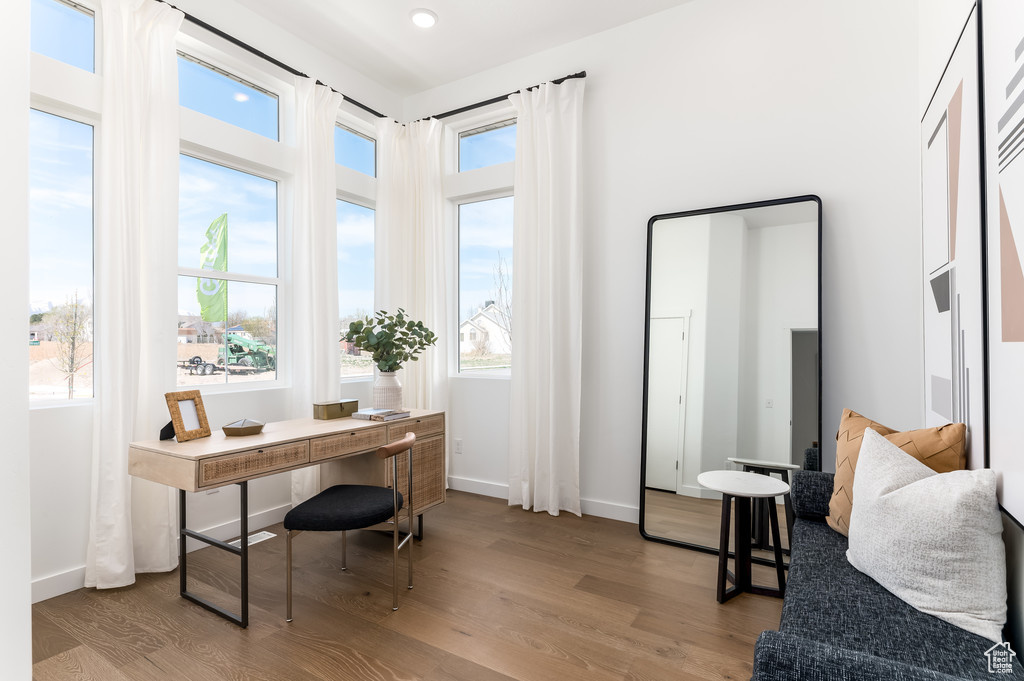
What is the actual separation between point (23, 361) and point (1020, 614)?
2.64 meters

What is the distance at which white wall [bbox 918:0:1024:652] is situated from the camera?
4.20ft

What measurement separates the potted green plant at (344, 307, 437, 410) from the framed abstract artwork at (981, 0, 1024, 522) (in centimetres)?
264

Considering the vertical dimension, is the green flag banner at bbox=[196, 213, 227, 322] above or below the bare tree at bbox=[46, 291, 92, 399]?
above

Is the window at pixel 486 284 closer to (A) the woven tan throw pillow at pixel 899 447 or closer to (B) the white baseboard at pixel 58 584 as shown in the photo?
(A) the woven tan throw pillow at pixel 899 447

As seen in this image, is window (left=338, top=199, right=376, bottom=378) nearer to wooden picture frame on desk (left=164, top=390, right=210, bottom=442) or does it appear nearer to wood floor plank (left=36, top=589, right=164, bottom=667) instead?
wooden picture frame on desk (left=164, top=390, right=210, bottom=442)

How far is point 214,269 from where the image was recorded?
125 inches

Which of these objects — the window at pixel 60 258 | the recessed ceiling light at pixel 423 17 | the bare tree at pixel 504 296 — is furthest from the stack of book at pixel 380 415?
the recessed ceiling light at pixel 423 17

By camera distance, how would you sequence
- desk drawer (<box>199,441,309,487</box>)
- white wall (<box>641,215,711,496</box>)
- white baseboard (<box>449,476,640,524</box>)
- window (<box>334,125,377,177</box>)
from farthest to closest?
window (<box>334,125,377,177</box>), white baseboard (<box>449,476,640,524</box>), white wall (<box>641,215,711,496</box>), desk drawer (<box>199,441,309,487</box>)

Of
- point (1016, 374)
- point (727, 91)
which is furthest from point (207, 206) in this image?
point (1016, 374)

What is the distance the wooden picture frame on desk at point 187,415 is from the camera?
92.6 inches

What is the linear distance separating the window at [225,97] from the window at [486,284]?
60.5 inches

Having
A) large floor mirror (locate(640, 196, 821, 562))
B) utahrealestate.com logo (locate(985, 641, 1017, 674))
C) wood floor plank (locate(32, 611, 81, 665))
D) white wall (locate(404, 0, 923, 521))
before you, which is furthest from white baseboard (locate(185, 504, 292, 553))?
utahrealestate.com logo (locate(985, 641, 1017, 674))

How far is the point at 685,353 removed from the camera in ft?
Answer: 10.3

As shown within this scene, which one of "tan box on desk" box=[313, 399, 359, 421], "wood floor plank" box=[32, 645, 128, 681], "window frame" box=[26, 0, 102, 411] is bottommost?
"wood floor plank" box=[32, 645, 128, 681]
